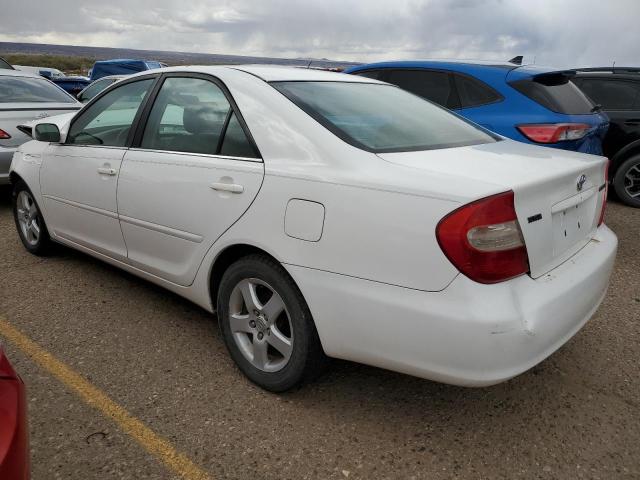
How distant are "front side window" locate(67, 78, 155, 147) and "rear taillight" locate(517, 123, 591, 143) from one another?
3.12 m

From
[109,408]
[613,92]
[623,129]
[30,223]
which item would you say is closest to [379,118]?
[109,408]

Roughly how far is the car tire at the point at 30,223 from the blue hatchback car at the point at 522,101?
371 centimetres

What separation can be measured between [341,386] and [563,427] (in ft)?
3.34

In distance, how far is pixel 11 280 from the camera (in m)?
4.01

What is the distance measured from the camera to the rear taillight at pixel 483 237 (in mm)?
1885

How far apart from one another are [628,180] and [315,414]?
5.74m

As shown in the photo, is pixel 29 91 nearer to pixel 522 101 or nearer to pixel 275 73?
pixel 275 73

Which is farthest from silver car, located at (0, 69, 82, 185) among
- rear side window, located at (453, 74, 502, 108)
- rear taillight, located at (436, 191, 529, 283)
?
rear taillight, located at (436, 191, 529, 283)

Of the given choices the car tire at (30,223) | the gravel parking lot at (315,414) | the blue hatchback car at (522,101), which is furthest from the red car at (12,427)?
the blue hatchback car at (522,101)

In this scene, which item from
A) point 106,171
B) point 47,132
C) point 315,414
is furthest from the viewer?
point 47,132

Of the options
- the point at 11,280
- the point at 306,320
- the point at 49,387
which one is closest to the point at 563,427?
the point at 306,320

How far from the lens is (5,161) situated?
19.1 ft

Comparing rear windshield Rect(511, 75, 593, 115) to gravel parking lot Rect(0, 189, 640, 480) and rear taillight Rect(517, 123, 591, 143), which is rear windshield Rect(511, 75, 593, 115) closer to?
rear taillight Rect(517, 123, 591, 143)

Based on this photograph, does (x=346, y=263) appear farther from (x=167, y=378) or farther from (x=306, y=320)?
(x=167, y=378)
